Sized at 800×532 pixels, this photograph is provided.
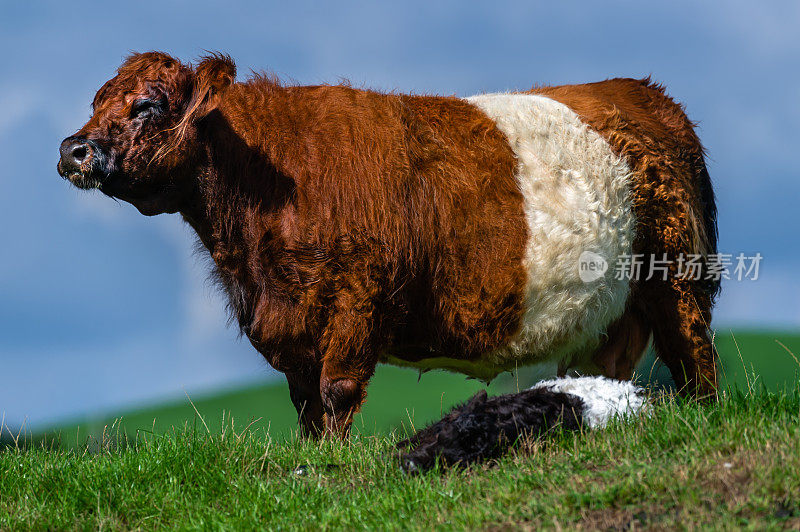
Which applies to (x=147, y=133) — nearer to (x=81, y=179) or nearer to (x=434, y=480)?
(x=81, y=179)

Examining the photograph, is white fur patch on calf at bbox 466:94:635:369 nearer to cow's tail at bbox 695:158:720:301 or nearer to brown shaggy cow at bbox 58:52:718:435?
brown shaggy cow at bbox 58:52:718:435

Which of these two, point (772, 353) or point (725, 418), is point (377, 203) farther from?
point (772, 353)

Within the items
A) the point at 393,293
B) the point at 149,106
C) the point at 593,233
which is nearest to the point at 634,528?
the point at 393,293

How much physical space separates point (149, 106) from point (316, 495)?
304 centimetres

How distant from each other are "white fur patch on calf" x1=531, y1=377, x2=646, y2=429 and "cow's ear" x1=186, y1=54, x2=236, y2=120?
10.0 ft

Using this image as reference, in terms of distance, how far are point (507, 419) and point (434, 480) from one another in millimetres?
676

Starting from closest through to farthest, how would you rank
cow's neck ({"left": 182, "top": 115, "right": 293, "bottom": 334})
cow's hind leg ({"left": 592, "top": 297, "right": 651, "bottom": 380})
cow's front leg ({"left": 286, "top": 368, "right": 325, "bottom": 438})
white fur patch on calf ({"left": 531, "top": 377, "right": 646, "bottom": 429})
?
white fur patch on calf ({"left": 531, "top": 377, "right": 646, "bottom": 429})
cow's neck ({"left": 182, "top": 115, "right": 293, "bottom": 334})
cow's front leg ({"left": 286, "top": 368, "right": 325, "bottom": 438})
cow's hind leg ({"left": 592, "top": 297, "right": 651, "bottom": 380})

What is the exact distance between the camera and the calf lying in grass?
4957 millimetres

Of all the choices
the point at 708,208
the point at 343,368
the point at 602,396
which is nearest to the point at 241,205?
the point at 343,368

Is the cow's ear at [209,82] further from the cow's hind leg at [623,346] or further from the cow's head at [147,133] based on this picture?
the cow's hind leg at [623,346]

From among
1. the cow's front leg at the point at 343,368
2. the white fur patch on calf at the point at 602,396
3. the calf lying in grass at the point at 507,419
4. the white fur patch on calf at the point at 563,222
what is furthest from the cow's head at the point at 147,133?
the white fur patch on calf at the point at 602,396

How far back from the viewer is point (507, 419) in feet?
16.8

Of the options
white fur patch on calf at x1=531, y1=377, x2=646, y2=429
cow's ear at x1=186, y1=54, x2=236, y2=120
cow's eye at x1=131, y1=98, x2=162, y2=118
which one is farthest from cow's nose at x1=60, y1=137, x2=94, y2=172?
white fur patch on calf at x1=531, y1=377, x2=646, y2=429

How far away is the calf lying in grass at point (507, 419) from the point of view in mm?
4957
